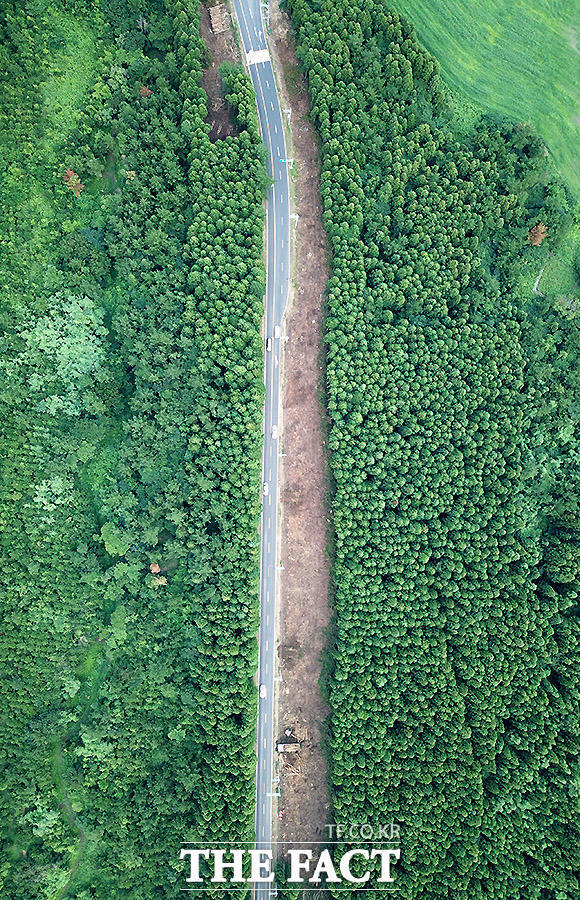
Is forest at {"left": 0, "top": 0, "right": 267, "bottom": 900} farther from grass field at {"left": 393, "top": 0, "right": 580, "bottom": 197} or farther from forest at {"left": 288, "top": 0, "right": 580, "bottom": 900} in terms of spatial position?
grass field at {"left": 393, "top": 0, "right": 580, "bottom": 197}

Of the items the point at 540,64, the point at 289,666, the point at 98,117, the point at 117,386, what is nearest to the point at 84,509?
the point at 117,386

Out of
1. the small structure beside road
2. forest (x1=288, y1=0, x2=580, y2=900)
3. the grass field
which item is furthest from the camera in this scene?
the grass field

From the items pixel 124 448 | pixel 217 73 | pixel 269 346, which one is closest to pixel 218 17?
pixel 217 73

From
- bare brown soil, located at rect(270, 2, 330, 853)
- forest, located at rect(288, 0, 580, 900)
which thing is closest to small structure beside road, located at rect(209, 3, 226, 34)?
bare brown soil, located at rect(270, 2, 330, 853)

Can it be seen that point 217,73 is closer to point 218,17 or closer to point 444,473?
point 218,17

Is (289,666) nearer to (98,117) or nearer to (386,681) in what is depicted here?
(386,681)
